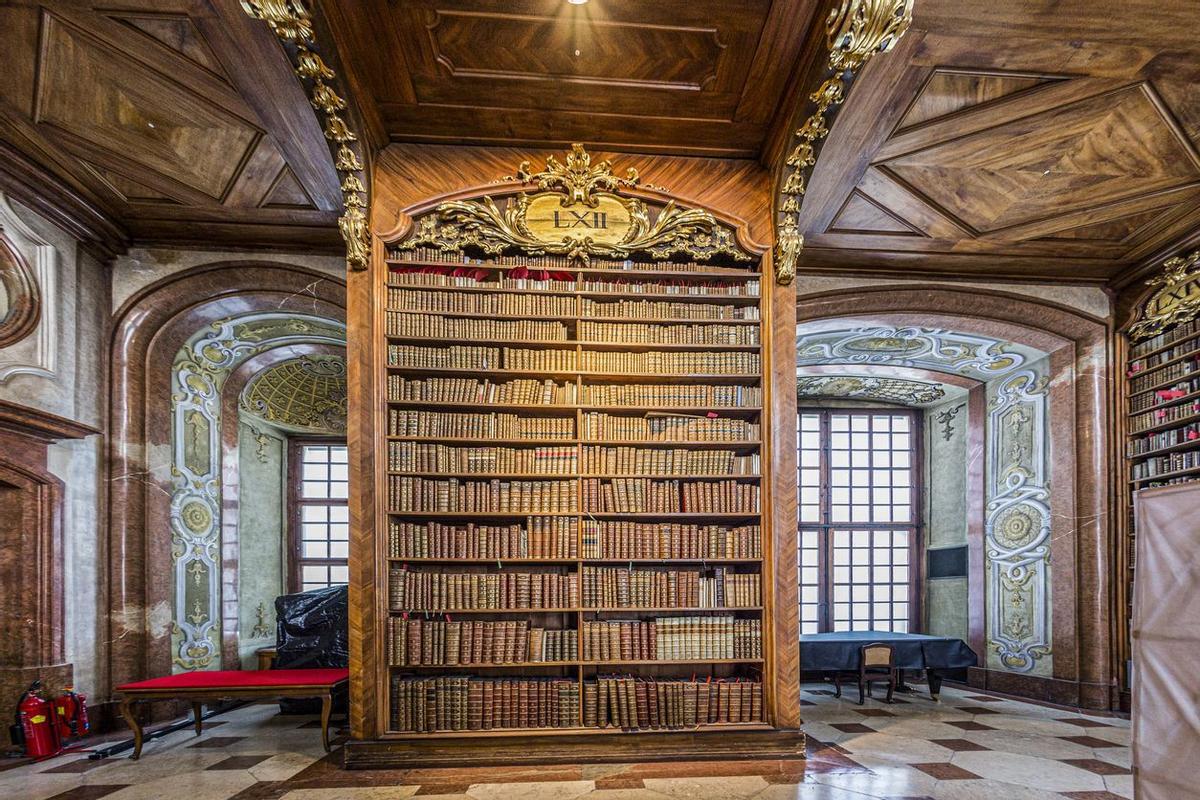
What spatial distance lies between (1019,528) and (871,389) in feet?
8.23

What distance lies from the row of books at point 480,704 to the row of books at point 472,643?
4.9 inches

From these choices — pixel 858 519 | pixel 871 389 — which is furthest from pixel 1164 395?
pixel 858 519

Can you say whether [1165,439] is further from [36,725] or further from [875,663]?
[36,725]

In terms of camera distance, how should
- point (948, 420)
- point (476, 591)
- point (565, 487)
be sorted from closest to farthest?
point (476, 591), point (565, 487), point (948, 420)

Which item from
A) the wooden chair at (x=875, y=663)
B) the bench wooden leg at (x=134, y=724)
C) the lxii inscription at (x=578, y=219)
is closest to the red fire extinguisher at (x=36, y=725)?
the bench wooden leg at (x=134, y=724)

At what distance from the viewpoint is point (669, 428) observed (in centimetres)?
422

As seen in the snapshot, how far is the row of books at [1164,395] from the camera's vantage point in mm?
5129

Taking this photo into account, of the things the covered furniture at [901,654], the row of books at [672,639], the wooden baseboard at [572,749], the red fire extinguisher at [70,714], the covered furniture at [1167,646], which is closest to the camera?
the covered furniture at [1167,646]

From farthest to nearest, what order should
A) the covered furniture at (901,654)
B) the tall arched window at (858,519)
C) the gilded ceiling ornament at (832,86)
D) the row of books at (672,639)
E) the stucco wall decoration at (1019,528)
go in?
1. the tall arched window at (858,519)
2. the stucco wall decoration at (1019,528)
3. the covered furniture at (901,654)
4. the row of books at (672,639)
5. the gilded ceiling ornament at (832,86)

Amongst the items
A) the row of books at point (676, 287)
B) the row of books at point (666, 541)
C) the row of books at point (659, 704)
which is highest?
the row of books at point (676, 287)

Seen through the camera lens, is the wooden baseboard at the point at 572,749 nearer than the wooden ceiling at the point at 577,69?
No

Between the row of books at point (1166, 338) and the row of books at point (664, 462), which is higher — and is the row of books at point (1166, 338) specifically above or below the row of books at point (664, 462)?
above

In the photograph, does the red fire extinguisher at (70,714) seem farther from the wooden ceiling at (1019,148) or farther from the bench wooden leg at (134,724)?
the wooden ceiling at (1019,148)

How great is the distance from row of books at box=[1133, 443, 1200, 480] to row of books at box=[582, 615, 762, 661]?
3669 millimetres
